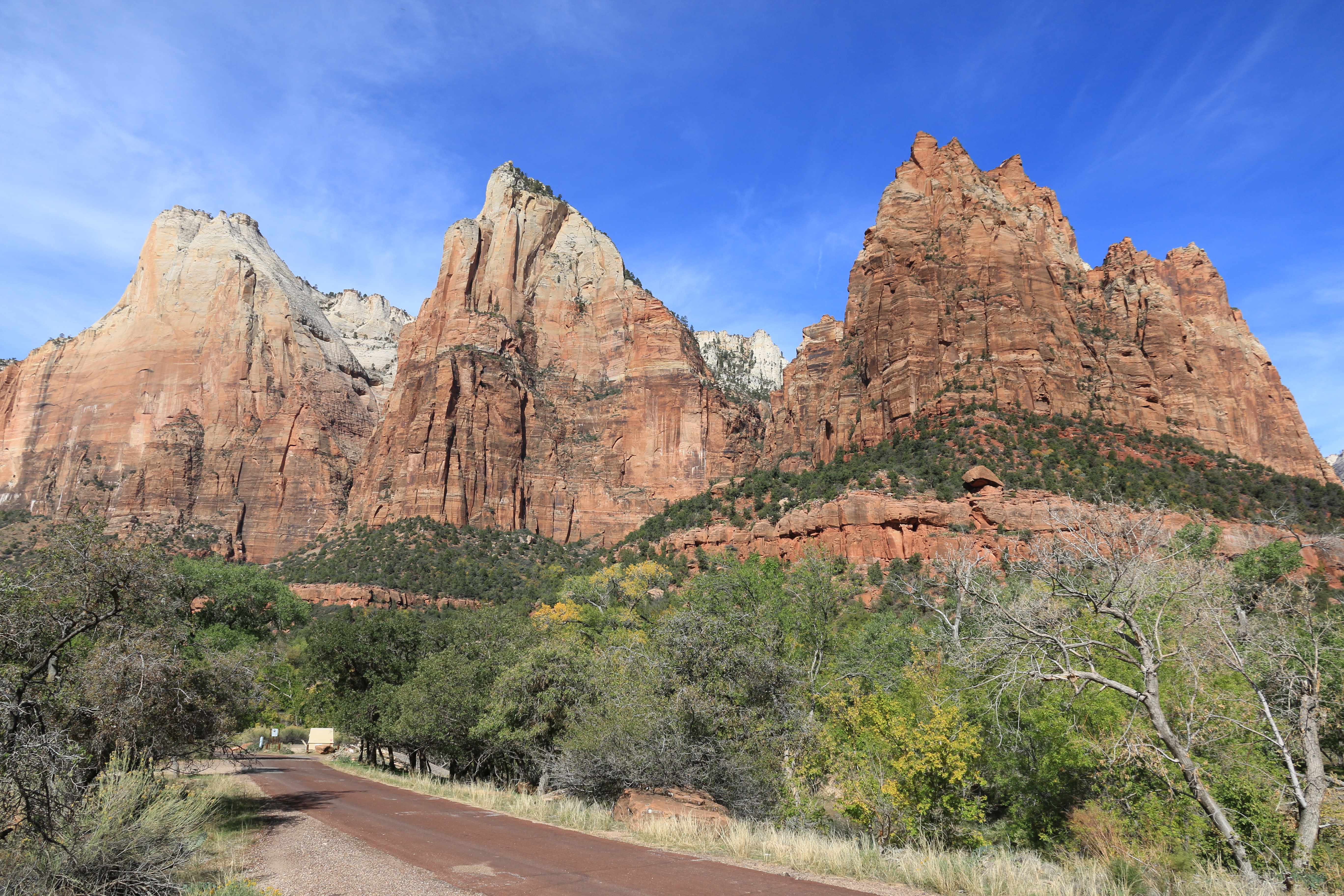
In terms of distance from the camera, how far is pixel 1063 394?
57.1m

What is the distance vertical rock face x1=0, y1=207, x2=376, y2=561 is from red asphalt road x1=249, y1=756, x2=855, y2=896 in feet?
264

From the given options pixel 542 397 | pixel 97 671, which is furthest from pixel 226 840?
pixel 542 397

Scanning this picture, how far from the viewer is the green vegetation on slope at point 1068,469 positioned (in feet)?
151

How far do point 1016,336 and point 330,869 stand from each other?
201 feet

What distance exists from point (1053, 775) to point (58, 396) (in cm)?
12001

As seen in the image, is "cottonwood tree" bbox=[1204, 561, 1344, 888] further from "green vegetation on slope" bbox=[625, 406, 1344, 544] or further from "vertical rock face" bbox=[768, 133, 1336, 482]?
"vertical rock face" bbox=[768, 133, 1336, 482]

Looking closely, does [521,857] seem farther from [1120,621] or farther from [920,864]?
[1120,621]

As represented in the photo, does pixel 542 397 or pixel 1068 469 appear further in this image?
pixel 542 397

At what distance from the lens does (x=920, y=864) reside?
1003cm

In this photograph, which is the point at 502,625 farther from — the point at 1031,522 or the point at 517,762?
the point at 1031,522

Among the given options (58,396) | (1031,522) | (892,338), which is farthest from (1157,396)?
(58,396)

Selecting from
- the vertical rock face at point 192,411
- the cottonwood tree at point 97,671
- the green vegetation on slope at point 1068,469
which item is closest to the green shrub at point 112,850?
the cottonwood tree at point 97,671

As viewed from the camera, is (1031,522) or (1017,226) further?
(1017,226)

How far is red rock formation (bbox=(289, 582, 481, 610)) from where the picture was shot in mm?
60750
